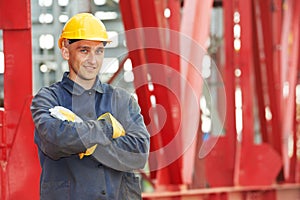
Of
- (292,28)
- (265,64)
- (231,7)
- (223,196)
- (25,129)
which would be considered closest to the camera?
(25,129)

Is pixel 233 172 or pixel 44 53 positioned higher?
pixel 44 53

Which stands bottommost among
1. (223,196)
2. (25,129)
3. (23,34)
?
(223,196)

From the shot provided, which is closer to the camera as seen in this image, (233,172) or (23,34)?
(23,34)

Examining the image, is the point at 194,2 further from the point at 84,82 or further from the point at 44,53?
the point at 44,53

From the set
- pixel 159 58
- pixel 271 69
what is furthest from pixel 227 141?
pixel 159 58

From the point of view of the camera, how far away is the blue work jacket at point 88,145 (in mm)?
4121

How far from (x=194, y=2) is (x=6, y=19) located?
3.54m

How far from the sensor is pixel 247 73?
1058cm

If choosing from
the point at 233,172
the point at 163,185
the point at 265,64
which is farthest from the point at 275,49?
the point at 163,185

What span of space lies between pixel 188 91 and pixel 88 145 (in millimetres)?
4336

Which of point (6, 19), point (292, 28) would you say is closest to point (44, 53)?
point (292, 28)

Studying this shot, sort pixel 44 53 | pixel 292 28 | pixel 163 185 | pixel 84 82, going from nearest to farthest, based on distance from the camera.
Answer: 1. pixel 84 82
2. pixel 163 185
3. pixel 292 28
4. pixel 44 53

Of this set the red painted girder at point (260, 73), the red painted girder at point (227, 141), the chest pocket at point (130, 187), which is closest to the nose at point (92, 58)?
the chest pocket at point (130, 187)

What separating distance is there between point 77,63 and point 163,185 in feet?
14.2
